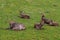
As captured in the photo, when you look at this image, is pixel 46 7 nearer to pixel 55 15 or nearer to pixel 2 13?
pixel 55 15

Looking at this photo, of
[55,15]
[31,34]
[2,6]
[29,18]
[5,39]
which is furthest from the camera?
[2,6]

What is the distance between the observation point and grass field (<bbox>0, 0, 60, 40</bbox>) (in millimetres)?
13297

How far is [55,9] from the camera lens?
20578mm

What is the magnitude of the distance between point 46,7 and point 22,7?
1.71 meters

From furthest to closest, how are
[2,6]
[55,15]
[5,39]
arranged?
[2,6]
[55,15]
[5,39]

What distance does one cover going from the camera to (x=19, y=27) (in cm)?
1400

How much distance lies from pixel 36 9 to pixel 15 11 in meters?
1.68

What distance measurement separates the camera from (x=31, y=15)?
18.3 meters

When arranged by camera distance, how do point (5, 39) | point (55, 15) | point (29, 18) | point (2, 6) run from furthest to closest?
point (2, 6) < point (55, 15) < point (29, 18) < point (5, 39)

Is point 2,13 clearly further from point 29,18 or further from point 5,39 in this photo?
point 5,39

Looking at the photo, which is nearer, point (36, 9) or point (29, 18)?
point (29, 18)

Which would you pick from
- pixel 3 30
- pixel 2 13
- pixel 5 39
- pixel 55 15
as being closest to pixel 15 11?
pixel 2 13

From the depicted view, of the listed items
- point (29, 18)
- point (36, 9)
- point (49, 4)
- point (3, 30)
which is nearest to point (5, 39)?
point (3, 30)

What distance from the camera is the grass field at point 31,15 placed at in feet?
43.6
